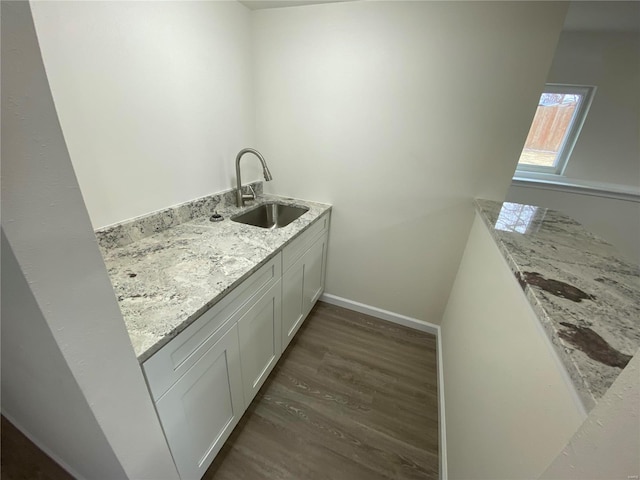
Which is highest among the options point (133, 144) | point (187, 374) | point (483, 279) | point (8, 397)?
point (133, 144)

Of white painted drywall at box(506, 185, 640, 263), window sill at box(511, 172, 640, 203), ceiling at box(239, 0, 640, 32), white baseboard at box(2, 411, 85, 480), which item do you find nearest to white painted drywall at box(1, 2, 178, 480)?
white baseboard at box(2, 411, 85, 480)

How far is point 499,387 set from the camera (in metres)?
0.80

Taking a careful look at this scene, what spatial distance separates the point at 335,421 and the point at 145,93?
192 centimetres

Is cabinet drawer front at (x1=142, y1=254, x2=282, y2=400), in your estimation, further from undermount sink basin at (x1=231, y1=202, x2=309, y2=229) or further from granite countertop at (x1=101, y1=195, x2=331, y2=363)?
undermount sink basin at (x1=231, y1=202, x2=309, y2=229)

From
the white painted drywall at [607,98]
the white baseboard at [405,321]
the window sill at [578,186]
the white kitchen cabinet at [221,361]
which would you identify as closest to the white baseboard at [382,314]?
the white baseboard at [405,321]

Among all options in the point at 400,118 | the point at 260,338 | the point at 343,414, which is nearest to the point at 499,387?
the point at 343,414

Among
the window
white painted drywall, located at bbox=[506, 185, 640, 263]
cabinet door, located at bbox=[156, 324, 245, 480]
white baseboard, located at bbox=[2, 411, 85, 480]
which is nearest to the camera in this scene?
cabinet door, located at bbox=[156, 324, 245, 480]

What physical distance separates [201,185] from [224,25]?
966 mm

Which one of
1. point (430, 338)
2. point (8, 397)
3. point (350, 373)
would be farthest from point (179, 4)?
point (430, 338)

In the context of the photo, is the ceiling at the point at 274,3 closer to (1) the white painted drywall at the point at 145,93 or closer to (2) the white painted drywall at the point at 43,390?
(1) the white painted drywall at the point at 145,93

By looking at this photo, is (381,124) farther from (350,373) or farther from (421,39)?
(350,373)

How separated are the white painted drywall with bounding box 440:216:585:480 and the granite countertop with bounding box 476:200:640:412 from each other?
62 millimetres

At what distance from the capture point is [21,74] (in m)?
0.34

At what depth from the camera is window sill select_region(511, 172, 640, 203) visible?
263 cm
